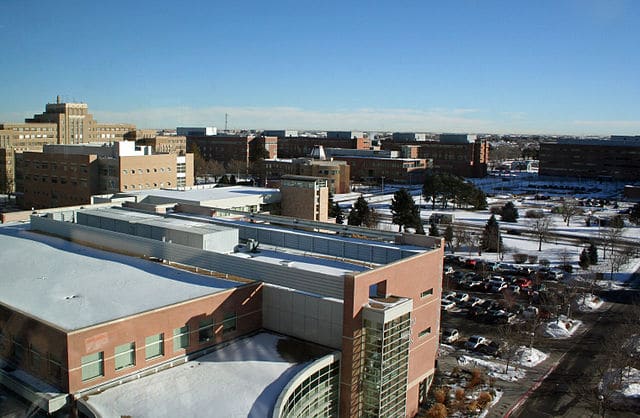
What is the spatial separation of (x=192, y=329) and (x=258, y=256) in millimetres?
3912

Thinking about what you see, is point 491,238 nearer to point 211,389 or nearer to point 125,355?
point 211,389

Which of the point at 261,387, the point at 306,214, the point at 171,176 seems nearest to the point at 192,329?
the point at 261,387

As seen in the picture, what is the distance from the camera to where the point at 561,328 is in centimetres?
1717

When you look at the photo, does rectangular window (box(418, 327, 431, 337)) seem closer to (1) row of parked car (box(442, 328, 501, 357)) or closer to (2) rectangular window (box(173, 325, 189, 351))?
(1) row of parked car (box(442, 328, 501, 357))

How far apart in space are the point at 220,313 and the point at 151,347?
4.45 ft

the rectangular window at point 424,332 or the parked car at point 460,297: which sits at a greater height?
the rectangular window at point 424,332

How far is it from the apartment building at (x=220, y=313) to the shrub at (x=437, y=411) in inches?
16.8

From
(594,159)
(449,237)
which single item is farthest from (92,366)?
(594,159)

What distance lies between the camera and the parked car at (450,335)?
16.3 meters

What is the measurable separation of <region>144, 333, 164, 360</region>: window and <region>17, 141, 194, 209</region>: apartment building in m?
19.0

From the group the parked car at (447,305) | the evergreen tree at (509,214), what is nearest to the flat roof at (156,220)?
the parked car at (447,305)

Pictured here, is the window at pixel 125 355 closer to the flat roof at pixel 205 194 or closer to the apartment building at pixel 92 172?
the flat roof at pixel 205 194

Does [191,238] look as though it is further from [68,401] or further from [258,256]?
[68,401]

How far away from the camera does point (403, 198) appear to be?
A: 29.8 meters
